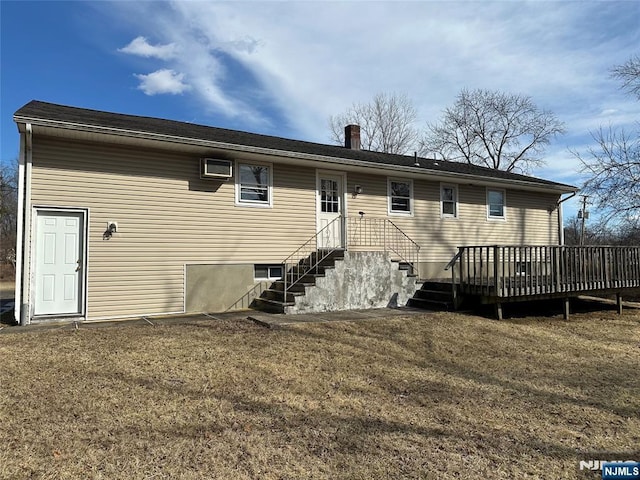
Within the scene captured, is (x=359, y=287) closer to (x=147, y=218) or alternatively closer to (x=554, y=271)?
(x=554, y=271)

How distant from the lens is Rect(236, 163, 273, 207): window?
32.0ft

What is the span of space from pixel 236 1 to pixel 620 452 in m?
10.3

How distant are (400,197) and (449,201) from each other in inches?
76.1

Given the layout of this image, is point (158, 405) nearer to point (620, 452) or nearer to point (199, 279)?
point (620, 452)

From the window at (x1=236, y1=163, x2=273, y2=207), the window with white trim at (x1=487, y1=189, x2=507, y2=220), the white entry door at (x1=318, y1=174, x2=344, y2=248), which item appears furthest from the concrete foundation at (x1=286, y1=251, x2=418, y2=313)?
the window with white trim at (x1=487, y1=189, x2=507, y2=220)

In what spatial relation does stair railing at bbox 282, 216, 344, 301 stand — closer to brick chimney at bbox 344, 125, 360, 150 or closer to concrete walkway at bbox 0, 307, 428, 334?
concrete walkway at bbox 0, 307, 428, 334

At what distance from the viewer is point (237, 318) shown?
8.24 meters

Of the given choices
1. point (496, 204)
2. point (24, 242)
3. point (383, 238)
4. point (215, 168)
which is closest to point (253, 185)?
point (215, 168)

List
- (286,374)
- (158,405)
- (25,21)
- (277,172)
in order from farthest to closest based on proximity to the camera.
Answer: (277,172) < (25,21) < (286,374) < (158,405)

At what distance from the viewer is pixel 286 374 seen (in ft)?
16.5

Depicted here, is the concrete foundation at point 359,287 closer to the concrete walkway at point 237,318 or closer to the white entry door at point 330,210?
the concrete walkway at point 237,318

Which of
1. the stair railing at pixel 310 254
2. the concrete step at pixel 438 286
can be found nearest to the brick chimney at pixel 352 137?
the stair railing at pixel 310 254

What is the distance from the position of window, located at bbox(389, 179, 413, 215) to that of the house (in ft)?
0.10

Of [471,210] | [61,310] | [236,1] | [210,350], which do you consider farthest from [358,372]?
[471,210]
